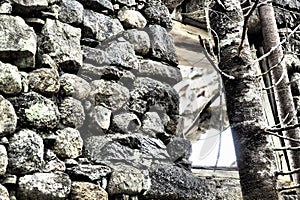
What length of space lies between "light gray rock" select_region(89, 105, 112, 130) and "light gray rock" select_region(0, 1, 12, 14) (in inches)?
16.2

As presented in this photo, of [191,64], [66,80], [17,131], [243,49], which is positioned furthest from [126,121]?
[191,64]

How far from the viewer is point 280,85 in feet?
9.32

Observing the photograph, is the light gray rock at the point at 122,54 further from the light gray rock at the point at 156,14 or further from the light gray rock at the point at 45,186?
Result: the light gray rock at the point at 45,186

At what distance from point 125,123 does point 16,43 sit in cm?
45

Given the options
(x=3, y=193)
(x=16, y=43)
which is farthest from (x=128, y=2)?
(x=3, y=193)

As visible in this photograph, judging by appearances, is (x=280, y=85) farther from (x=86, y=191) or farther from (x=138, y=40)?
(x=86, y=191)

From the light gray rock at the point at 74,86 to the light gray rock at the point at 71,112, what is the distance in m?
0.02

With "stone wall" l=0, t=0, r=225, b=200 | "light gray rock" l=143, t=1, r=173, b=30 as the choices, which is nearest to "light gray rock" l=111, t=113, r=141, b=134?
"stone wall" l=0, t=0, r=225, b=200

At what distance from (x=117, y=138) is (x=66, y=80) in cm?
26

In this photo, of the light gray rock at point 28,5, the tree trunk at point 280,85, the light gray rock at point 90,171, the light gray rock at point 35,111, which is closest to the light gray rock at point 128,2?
the light gray rock at point 28,5

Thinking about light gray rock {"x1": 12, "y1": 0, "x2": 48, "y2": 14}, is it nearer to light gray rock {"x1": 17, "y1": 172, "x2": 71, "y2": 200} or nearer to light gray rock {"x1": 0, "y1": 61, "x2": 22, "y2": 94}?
light gray rock {"x1": 0, "y1": 61, "x2": 22, "y2": 94}

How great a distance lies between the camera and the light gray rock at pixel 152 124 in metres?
1.54

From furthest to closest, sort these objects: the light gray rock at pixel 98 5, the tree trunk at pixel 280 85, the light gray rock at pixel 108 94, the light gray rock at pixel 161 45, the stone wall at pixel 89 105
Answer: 1. the tree trunk at pixel 280 85
2. the light gray rock at pixel 161 45
3. the light gray rock at pixel 98 5
4. the light gray rock at pixel 108 94
5. the stone wall at pixel 89 105

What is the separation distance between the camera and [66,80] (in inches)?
54.1
